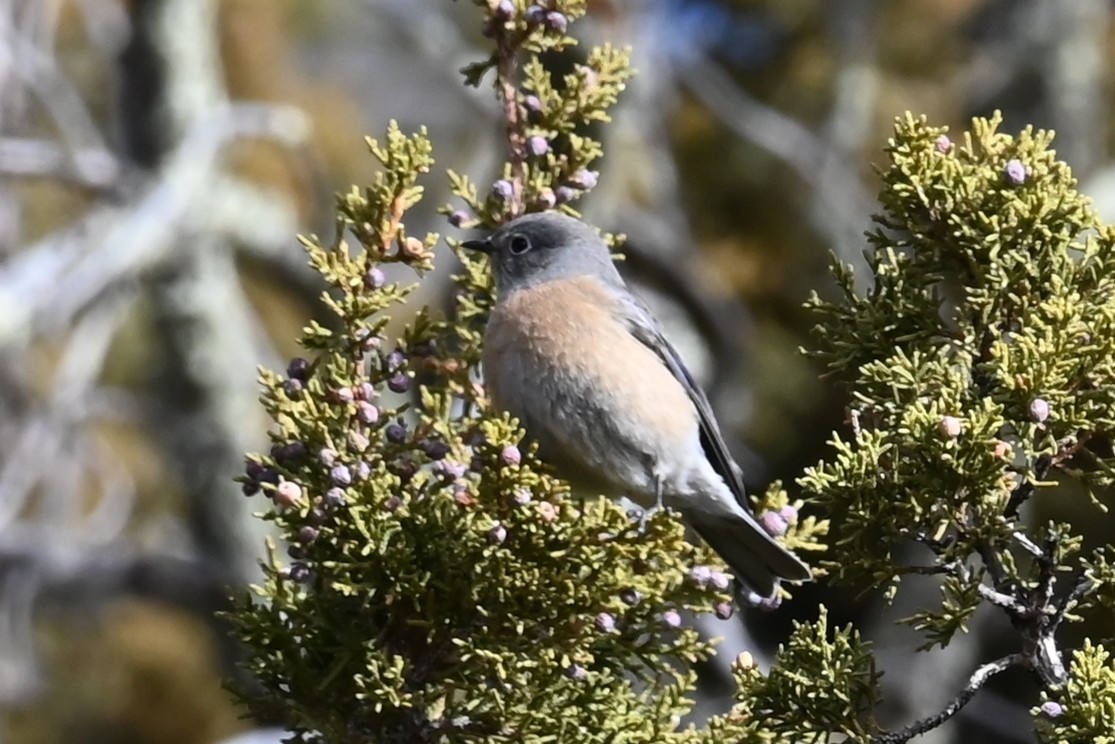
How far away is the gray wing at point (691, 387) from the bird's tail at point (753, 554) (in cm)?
14

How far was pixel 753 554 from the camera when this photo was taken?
9.77 ft

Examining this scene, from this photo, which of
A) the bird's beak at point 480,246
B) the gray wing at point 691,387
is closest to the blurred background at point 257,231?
the gray wing at point 691,387

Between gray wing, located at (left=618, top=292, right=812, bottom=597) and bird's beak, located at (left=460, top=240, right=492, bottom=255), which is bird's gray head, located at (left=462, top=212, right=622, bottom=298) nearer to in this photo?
bird's beak, located at (left=460, top=240, right=492, bottom=255)

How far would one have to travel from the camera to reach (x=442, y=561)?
229cm

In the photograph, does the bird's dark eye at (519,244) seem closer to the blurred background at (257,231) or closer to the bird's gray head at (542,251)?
the bird's gray head at (542,251)

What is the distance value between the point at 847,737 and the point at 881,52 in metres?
10.6

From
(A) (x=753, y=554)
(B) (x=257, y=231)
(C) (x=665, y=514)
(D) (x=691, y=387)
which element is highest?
(B) (x=257, y=231)

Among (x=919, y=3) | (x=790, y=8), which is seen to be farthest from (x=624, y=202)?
(x=919, y=3)

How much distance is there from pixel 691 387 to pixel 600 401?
459mm

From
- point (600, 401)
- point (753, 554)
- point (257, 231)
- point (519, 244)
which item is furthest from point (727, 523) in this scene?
point (257, 231)

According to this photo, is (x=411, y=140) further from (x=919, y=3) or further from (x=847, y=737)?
(x=919, y=3)

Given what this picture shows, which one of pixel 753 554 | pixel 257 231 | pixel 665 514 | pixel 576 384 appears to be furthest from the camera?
pixel 257 231

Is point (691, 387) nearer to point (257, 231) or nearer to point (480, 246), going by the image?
point (480, 246)

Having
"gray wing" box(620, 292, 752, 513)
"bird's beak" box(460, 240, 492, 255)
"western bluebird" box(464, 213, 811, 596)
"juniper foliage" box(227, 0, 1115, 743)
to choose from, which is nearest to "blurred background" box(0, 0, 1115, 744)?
"gray wing" box(620, 292, 752, 513)
